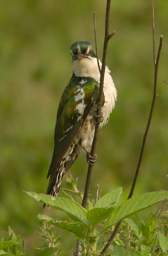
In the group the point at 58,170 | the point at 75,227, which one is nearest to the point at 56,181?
the point at 58,170

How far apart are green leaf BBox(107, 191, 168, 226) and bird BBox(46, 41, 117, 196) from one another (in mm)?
1841

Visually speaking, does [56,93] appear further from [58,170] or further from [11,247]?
[11,247]

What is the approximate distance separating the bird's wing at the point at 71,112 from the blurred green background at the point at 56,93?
1628 mm

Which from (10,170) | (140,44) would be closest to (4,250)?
(10,170)

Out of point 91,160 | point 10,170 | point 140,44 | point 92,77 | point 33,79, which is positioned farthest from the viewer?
point 140,44

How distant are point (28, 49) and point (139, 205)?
25.4 ft

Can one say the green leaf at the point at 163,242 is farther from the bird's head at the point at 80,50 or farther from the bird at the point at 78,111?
the bird's head at the point at 80,50

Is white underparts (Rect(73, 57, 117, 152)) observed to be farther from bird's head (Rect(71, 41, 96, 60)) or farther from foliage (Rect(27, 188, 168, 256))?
foliage (Rect(27, 188, 168, 256))

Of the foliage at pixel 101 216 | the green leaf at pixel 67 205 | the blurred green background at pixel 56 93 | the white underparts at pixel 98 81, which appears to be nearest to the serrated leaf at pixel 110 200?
the foliage at pixel 101 216

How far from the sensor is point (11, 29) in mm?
11477

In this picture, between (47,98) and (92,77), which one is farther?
(47,98)

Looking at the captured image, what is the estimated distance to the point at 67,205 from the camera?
3.62 m

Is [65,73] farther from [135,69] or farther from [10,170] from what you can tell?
[10,170]

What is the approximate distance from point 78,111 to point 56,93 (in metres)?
4.86
